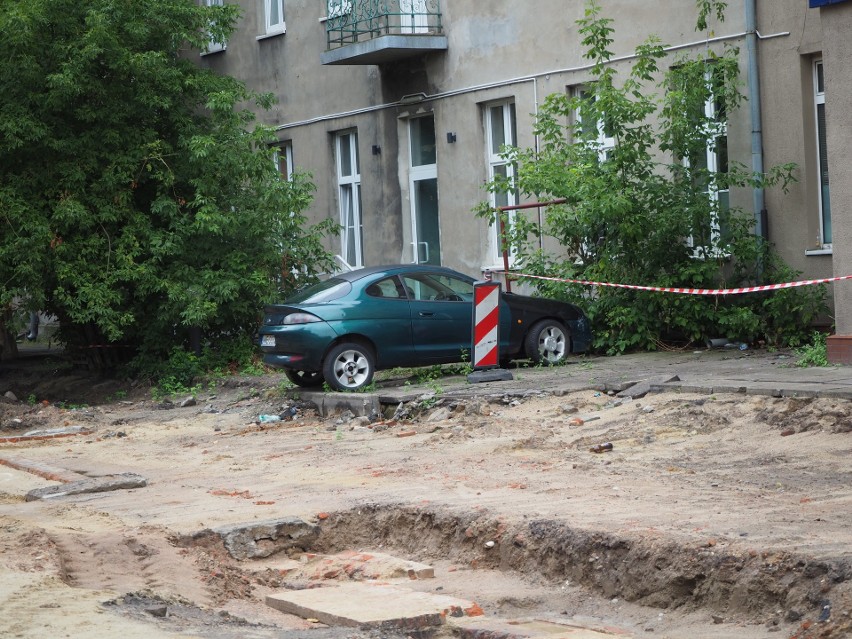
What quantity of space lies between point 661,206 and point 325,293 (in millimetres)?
4810

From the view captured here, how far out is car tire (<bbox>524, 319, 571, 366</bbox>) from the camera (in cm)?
1631

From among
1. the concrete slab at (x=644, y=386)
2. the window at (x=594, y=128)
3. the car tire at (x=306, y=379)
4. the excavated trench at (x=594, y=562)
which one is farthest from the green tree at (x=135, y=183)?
the excavated trench at (x=594, y=562)

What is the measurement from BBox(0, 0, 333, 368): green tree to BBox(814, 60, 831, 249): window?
8.17 m

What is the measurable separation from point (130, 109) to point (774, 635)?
15684 mm

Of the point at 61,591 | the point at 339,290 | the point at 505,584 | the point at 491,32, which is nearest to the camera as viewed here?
the point at 61,591

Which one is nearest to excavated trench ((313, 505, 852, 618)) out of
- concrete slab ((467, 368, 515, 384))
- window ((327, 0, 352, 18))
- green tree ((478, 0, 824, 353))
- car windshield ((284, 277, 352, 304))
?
concrete slab ((467, 368, 515, 384))

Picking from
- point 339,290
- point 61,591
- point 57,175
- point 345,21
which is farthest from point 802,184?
point 61,591

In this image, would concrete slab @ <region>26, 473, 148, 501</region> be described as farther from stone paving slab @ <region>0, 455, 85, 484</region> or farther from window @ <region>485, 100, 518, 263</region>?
window @ <region>485, 100, 518, 263</region>

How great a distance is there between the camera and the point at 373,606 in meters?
6.51

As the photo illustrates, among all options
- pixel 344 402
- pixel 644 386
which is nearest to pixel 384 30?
pixel 344 402

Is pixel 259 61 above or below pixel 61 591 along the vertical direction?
above

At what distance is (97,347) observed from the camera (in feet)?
68.8

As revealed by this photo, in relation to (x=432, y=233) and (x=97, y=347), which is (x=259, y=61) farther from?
(x=97, y=347)

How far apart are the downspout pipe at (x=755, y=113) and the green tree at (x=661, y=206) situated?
173 millimetres
